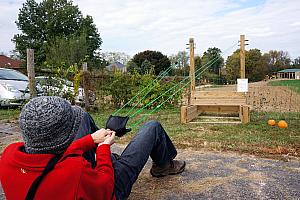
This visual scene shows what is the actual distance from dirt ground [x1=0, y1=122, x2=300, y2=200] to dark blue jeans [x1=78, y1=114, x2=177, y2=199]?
0.24 metres

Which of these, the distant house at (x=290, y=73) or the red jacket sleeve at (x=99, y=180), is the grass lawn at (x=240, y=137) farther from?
the distant house at (x=290, y=73)

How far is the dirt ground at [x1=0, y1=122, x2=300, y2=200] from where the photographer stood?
7.30ft

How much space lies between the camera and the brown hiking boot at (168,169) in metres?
2.48

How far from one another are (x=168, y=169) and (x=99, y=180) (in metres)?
1.33

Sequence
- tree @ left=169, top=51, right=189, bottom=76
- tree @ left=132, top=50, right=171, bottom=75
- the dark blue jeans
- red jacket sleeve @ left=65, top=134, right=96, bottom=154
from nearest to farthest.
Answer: red jacket sleeve @ left=65, top=134, right=96, bottom=154 → the dark blue jeans → tree @ left=169, top=51, right=189, bottom=76 → tree @ left=132, top=50, right=171, bottom=75

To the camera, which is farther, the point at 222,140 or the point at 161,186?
the point at 222,140

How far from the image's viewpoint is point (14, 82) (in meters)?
7.14

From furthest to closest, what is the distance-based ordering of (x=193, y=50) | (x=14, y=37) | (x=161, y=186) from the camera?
(x=14, y=37)
(x=193, y=50)
(x=161, y=186)

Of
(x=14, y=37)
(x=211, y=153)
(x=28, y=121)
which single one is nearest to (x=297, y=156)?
(x=211, y=153)

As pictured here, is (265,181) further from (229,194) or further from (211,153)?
(211,153)

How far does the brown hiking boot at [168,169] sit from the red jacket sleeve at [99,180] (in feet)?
3.63

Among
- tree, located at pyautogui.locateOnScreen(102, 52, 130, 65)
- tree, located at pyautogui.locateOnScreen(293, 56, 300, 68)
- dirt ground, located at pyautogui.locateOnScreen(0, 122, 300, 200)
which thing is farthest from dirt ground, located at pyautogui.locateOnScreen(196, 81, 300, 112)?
tree, located at pyautogui.locateOnScreen(293, 56, 300, 68)

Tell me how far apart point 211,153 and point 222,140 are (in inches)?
26.3

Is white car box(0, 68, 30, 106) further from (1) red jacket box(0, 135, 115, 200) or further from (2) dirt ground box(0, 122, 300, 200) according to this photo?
(1) red jacket box(0, 135, 115, 200)
